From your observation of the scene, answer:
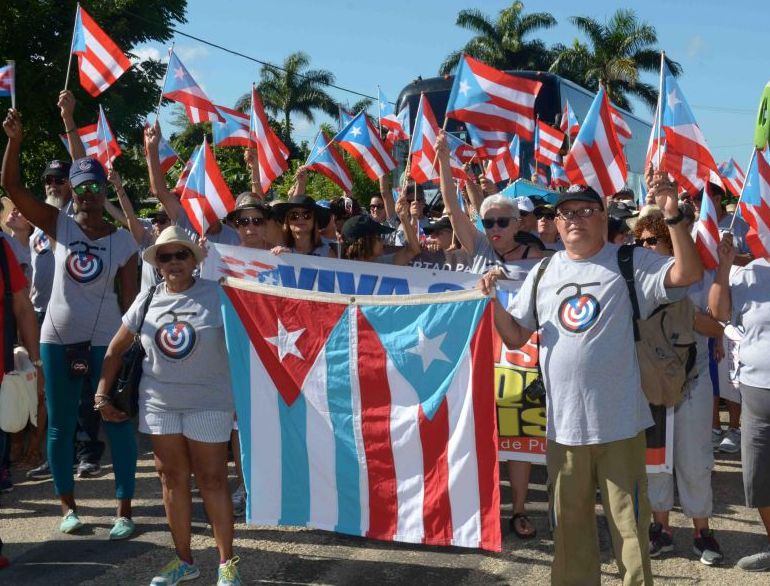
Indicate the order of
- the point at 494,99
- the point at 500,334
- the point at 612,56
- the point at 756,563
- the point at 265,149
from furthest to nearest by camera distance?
the point at 612,56 → the point at 265,149 → the point at 494,99 → the point at 756,563 → the point at 500,334

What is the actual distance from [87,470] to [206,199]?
224 cm

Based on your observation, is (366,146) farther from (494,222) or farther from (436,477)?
(436,477)

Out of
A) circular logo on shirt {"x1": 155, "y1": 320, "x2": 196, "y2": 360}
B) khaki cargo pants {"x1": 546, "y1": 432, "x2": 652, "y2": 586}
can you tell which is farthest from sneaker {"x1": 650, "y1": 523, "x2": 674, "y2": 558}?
circular logo on shirt {"x1": 155, "y1": 320, "x2": 196, "y2": 360}

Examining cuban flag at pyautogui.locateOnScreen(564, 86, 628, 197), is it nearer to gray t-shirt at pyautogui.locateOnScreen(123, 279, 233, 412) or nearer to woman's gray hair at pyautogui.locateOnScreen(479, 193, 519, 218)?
woman's gray hair at pyautogui.locateOnScreen(479, 193, 519, 218)

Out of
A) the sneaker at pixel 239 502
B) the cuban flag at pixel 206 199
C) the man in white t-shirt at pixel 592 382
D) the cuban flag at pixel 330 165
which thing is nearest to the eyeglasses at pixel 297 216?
the cuban flag at pixel 206 199

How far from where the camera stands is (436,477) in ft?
14.4

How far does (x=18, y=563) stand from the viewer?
5.05 m

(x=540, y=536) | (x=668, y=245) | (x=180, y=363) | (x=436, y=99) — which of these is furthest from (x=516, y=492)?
(x=436, y=99)

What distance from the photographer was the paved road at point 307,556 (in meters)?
4.71

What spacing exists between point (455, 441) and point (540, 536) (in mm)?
1334

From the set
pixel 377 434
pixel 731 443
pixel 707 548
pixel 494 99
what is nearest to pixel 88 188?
pixel 377 434

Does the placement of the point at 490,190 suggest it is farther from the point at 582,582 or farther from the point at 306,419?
the point at 582,582

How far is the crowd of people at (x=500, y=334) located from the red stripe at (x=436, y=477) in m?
0.54

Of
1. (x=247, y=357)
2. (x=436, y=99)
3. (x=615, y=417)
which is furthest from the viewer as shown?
(x=436, y=99)
